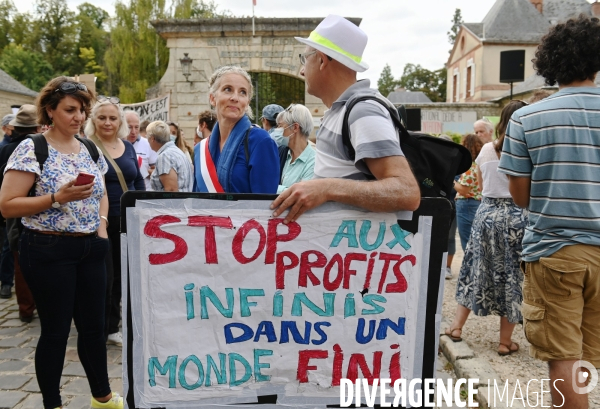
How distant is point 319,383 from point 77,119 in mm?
2162

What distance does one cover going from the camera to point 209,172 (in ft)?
9.43

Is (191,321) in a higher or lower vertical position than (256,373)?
higher

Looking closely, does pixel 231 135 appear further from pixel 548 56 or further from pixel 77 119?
pixel 548 56

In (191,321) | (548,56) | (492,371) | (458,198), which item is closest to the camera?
(191,321)

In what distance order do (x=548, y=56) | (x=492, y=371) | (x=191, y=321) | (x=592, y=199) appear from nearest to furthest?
(x=191, y=321), (x=592, y=199), (x=548, y=56), (x=492, y=371)

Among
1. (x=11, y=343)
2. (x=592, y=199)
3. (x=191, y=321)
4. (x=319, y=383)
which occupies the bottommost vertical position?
(x=11, y=343)

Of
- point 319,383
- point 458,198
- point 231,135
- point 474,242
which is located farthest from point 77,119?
point 458,198

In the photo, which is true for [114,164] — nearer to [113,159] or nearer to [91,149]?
[113,159]

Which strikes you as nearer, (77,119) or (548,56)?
(548,56)

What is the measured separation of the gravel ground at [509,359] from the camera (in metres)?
3.56

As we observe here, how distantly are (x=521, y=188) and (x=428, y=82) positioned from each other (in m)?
81.0

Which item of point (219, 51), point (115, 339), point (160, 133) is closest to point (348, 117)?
point (115, 339)

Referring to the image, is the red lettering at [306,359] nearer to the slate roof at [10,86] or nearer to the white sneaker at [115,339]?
the white sneaker at [115,339]

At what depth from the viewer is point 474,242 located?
4.60 m
